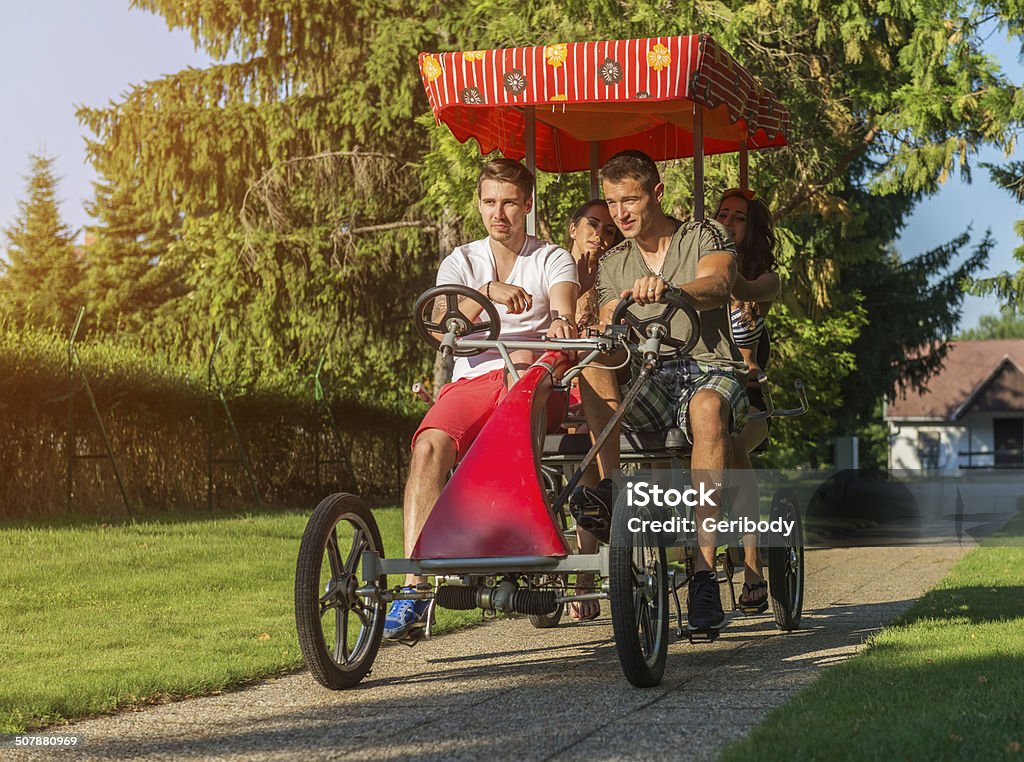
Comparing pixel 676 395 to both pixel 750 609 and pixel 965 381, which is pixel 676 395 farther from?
pixel 965 381

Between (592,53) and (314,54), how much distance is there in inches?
672

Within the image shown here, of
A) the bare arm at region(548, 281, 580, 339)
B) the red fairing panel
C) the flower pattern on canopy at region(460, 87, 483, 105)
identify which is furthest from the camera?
the flower pattern on canopy at region(460, 87, 483, 105)

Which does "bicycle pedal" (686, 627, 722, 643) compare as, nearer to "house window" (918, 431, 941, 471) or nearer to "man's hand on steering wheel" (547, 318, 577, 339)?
"man's hand on steering wheel" (547, 318, 577, 339)

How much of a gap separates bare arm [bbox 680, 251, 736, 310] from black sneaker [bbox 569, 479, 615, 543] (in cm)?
90

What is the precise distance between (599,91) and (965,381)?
6816 cm

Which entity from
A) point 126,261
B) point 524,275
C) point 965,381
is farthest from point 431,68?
point 965,381

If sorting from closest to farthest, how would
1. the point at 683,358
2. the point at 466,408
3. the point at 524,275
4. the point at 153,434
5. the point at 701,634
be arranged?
the point at 701,634 < the point at 466,408 < the point at 683,358 < the point at 524,275 < the point at 153,434

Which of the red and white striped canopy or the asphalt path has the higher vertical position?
the red and white striped canopy

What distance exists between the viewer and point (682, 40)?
6.73 meters

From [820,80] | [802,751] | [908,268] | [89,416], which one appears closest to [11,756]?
[802,751]

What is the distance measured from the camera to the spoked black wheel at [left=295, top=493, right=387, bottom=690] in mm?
5062

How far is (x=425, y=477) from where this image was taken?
18.5 ft

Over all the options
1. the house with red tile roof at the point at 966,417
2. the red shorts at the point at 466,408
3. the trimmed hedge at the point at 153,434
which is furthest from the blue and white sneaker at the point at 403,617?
the house with red tile roof at the point at 966,417

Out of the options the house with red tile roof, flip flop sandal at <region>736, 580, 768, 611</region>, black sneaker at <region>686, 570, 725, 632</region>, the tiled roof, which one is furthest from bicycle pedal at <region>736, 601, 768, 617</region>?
the tiled roof
